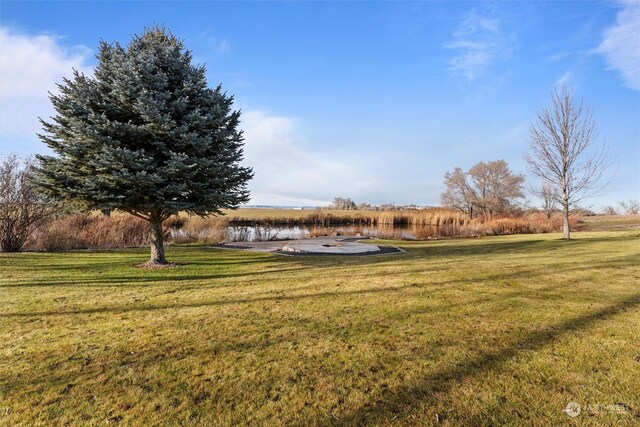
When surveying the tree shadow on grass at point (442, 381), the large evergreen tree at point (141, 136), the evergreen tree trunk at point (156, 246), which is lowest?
the tree shadow on grass at point (442, 381)

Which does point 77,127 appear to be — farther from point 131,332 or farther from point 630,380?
point 630,380

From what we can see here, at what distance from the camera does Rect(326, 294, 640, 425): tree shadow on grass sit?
2.39 metres

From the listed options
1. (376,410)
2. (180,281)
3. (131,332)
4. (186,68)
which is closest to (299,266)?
(180,281)

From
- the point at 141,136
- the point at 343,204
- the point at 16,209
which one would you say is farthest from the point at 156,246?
the point at 343,204

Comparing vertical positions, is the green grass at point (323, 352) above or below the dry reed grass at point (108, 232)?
below

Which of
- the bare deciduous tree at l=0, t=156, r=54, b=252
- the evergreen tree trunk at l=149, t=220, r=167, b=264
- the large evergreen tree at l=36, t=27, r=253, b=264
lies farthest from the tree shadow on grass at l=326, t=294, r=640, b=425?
the bare deciduous tree at l=0, t=156, r=54, b=252

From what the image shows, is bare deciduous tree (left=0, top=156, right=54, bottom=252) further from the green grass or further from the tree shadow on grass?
the tree shadow on grass

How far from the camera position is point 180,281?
23.2ft

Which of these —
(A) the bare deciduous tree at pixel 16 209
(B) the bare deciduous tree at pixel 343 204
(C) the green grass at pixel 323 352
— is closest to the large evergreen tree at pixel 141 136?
(C) the green grass at pixel 323 352

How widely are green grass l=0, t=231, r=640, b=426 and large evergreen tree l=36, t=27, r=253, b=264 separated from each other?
2.45m

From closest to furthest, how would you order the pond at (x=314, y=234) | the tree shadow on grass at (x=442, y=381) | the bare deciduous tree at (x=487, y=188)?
the tree shadow on grass at (x=442, y=381) → the pond at (x=314, y=234) → the bare deciduous tree at (x=487, y=188)

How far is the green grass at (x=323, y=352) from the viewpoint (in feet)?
8.05

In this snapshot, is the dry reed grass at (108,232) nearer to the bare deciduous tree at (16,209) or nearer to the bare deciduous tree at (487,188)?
the bare deciduous tree at (16,209)

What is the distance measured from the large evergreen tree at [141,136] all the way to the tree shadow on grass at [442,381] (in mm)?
6644
